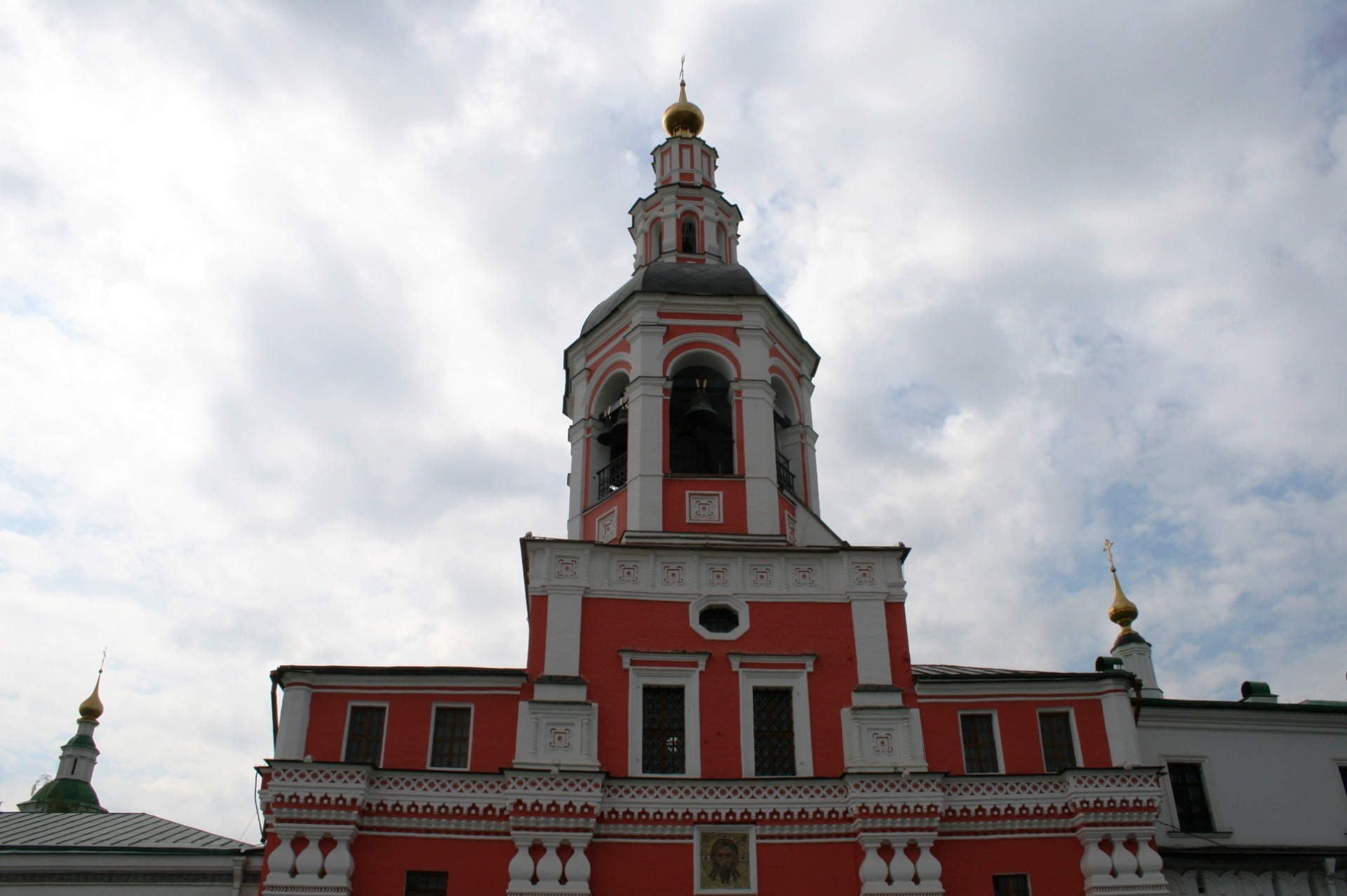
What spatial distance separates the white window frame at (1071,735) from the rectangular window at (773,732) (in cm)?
269

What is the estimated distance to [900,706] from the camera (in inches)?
663

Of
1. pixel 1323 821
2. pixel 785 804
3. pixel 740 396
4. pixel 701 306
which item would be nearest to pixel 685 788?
pixel 785 804

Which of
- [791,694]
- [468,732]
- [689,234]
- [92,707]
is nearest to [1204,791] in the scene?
[791,694]

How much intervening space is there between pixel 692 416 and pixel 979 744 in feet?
24.5

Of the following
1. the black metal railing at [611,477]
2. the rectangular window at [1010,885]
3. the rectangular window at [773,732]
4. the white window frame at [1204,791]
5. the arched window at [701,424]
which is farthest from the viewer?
the black metal railing at [611,477]

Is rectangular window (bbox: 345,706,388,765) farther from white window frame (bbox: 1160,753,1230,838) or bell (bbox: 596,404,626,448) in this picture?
white window frame (bbox: 1160,753,1230,838)

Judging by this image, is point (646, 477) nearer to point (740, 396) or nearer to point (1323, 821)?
point (740, 396)

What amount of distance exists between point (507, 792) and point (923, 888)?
602 cm

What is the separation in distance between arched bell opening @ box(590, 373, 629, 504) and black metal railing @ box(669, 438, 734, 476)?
105 centimetres

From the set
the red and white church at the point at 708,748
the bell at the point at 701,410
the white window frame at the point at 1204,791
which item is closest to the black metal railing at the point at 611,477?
the red and white church at the point at 708,748

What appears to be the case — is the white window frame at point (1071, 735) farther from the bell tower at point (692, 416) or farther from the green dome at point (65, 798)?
the green dome at point (65, 798)

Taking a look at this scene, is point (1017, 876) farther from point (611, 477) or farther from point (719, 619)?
point (611, 477)

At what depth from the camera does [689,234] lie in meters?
24.6

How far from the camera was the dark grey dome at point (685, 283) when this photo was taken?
69.7 feet
